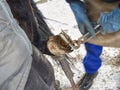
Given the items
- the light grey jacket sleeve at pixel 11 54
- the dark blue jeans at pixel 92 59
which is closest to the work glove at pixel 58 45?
the light grey jacket sleeve at pixel 11 54

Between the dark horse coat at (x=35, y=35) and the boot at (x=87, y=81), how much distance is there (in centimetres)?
72

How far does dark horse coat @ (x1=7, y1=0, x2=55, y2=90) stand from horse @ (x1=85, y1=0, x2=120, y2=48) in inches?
10.7

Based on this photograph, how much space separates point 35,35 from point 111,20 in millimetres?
410

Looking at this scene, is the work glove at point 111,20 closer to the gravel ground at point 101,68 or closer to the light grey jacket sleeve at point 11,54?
the light grey jacket sleeve at point 11,54

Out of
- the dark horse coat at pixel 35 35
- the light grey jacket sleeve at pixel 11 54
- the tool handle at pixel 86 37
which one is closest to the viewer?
the light grey jacket sleeve at pixel 11 54

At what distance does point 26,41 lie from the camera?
3.73 feet

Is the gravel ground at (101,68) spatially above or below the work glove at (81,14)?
below

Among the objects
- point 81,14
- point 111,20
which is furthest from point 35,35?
point 111,20

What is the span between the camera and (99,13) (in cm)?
157

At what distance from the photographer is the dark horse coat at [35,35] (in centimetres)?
127

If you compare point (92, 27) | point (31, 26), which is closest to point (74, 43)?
point (92, 27)

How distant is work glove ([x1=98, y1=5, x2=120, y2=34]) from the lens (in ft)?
4.70

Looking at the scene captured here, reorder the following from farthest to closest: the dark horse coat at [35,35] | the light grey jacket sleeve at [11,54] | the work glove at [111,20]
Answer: the work glove at [111,20]
the dark horse coat at [35,35]
the light grey jacket sleeve at [11,54]

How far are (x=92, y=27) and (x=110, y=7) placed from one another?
0.48 ft
